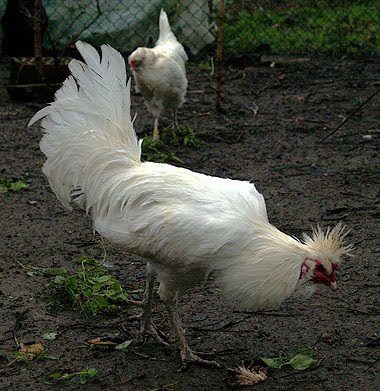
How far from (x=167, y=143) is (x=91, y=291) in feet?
11.0

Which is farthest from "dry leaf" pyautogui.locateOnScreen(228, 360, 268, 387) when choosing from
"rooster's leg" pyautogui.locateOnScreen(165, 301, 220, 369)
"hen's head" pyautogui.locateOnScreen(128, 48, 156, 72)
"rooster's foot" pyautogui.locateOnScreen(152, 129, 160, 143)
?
"hen's head" pyautogui.locateOnScreen(128, 48, 156, 72)

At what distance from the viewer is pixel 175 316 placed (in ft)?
12.8

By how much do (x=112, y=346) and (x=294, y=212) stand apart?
228 cm

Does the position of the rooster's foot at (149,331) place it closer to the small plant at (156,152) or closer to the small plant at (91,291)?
the small plant at (91,291)

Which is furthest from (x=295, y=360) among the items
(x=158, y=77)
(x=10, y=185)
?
(x=158, y=77)

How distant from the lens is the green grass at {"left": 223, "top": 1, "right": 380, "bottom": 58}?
1137cm

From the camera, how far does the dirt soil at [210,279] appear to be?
3824 mm

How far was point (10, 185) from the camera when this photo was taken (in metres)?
6.36

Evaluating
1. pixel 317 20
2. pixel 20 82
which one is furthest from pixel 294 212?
pixel 317 20

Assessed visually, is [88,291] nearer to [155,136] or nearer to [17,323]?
[17,323]

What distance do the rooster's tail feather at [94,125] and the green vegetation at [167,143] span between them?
2.89 meters

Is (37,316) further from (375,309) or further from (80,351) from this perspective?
(375,309)

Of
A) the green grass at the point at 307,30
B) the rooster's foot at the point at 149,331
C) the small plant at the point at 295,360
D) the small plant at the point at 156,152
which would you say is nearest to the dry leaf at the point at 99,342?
the rooster's foot at the point at 149,331

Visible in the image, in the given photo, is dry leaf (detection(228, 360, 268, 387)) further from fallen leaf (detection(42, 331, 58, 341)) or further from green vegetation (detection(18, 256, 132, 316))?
fallen leaf (detection(42, 331, 58, 341))
